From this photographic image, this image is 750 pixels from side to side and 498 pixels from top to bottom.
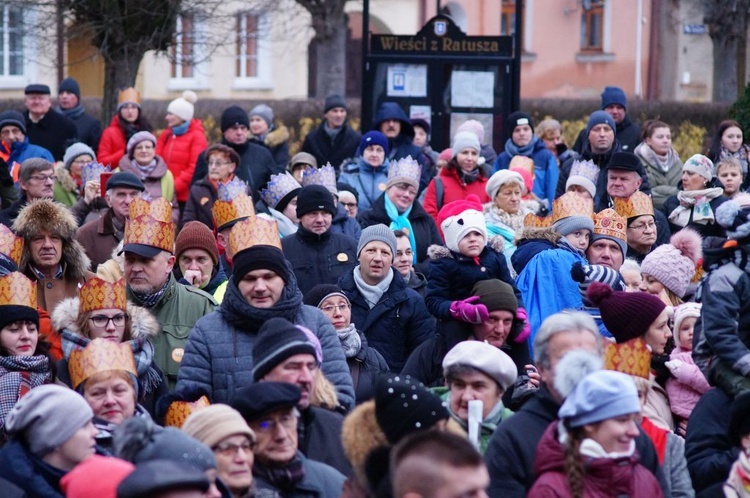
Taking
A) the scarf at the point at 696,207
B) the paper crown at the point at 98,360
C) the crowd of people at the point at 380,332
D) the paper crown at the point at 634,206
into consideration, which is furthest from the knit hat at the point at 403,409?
Result: the scarf at the point at 696,207

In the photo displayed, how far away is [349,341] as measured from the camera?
790cm

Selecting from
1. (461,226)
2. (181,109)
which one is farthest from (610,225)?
(181,109)

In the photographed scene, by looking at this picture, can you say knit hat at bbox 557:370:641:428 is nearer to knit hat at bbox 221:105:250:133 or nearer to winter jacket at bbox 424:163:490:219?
winter jacket at bbox 424:163:490:219

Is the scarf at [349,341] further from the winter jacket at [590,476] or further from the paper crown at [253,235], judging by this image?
the winter jacket at [590,476]

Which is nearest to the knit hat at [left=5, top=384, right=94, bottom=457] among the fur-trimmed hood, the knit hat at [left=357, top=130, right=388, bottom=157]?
the fur-trimmed hood

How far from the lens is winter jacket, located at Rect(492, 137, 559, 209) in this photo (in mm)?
13516

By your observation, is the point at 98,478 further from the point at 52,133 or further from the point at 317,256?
the point at 52,133

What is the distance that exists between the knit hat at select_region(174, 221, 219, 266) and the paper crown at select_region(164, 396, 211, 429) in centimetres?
224

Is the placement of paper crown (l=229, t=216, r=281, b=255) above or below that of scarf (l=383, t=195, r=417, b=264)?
above

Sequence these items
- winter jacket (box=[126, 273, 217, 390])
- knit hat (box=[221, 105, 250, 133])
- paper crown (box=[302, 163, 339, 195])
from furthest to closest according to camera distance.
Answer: knit hat (box=[221, 105, 250, 133]) → paper crown (box=[302, 163, 339, 195]) → winter jacket (box=[126, 273, 217, 390])

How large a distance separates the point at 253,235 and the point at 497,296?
4.52 feet

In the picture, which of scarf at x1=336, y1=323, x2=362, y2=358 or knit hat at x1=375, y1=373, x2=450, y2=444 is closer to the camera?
knit hat at x1=375, y1=373, x2=450, y2=444

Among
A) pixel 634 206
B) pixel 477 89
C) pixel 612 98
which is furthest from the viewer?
pixel 477 89

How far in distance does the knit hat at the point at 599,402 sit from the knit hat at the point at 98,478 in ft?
5.10
